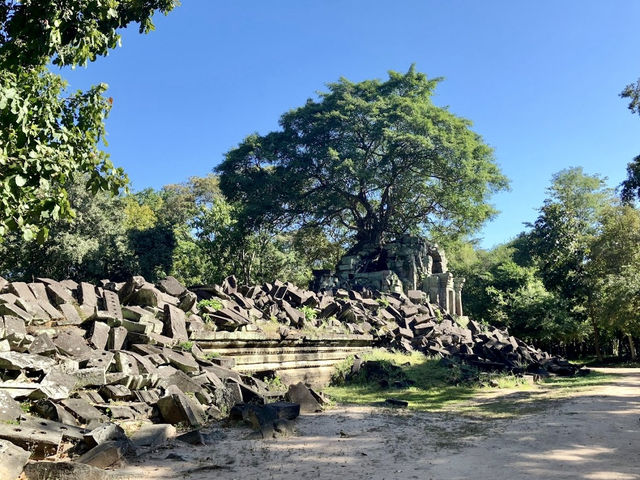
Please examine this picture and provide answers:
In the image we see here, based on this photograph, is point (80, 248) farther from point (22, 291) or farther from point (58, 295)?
point (22, 291)

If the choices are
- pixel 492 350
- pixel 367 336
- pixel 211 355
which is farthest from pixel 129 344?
pixel 492 350

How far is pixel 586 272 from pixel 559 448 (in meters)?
23.3

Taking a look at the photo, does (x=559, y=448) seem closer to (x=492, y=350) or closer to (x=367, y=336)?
(x=367, y=336)

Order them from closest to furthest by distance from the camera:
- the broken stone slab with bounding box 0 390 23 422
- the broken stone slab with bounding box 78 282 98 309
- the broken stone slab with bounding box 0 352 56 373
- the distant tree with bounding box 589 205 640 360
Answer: the broken stone slab with bounding box 0 390 23 422 < the broken stone slab with bounding box 0 352 56 373 < the broken stone slab with bounding box 78 282 98 309 < the distant tree with bounding box 589 205 640 360

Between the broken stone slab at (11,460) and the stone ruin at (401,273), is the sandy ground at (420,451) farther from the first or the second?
the stone ruin at (401,273)

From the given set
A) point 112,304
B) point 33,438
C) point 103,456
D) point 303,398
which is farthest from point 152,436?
point 112,304

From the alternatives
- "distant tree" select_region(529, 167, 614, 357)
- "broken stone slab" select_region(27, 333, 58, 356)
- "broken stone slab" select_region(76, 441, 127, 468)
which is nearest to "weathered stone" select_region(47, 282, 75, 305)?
"broken stone slab" select_region(27, 333, 58, 356)

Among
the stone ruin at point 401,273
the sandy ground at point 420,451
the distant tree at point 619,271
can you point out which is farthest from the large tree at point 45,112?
the distant tree at point 619,271

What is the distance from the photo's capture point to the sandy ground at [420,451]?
4277 mm

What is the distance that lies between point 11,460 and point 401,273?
21.2 metres

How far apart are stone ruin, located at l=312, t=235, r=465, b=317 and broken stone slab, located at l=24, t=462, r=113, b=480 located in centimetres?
1811

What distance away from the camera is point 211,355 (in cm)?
852

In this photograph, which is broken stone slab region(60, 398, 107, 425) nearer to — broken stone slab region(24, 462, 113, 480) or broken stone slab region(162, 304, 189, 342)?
broken stone slab region(24, 462, 113, 480)

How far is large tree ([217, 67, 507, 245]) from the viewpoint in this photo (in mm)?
25453
